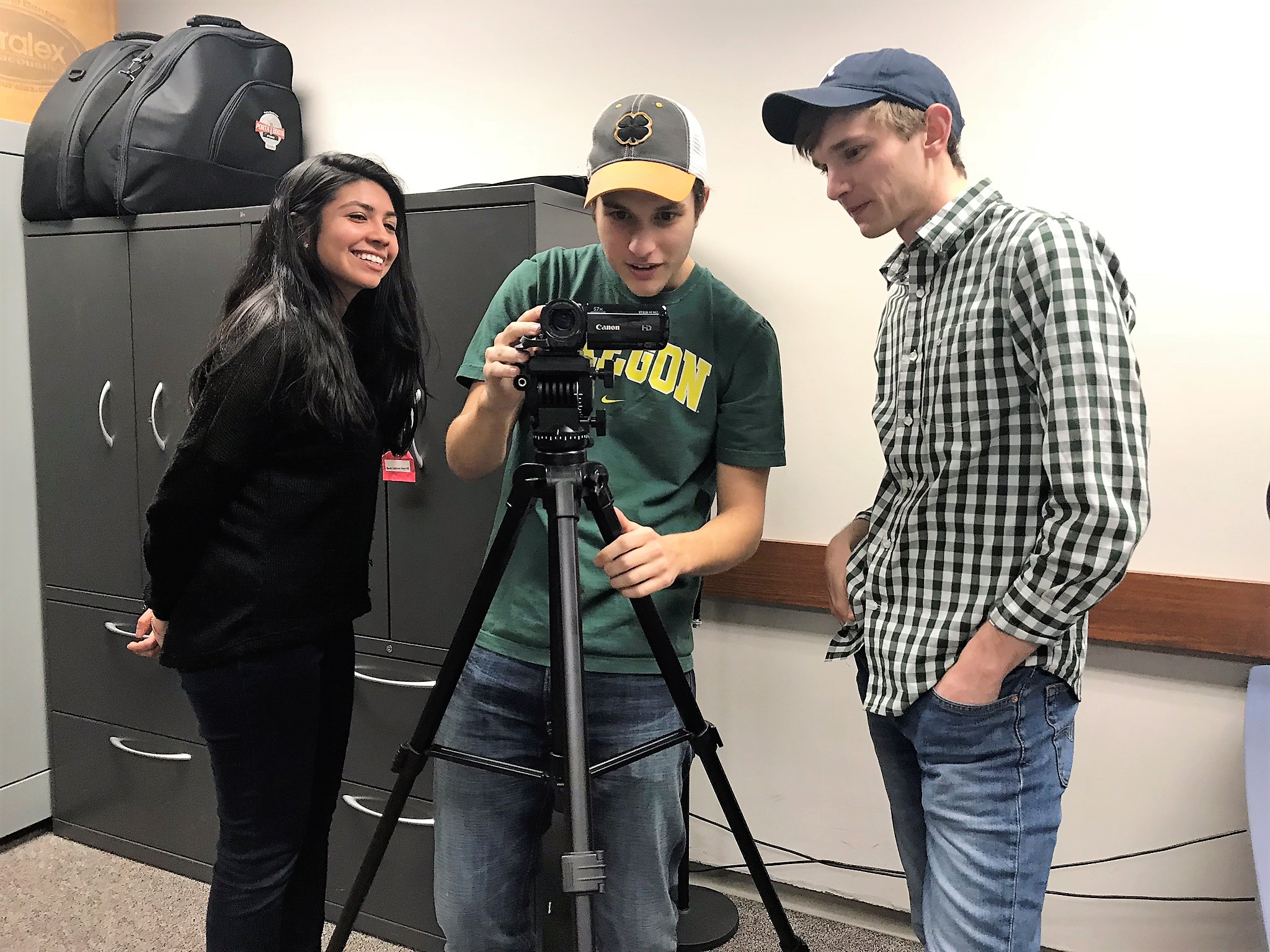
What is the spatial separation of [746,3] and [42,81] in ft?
6.76

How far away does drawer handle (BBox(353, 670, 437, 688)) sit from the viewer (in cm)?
197

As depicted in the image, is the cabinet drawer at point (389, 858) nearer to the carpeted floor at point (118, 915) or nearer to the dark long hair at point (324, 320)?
the carpeted floor at point (118, 915)

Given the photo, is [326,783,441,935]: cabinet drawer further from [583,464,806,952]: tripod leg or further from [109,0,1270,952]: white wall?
[583,464,806,952]: tripod leg

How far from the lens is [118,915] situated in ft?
7.06

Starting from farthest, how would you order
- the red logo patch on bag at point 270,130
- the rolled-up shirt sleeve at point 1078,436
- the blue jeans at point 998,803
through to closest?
the red logo patch on bag at point 270,130, the blue jeans at point 998,803, the rolled-up shirt sleeve at point 1078,436

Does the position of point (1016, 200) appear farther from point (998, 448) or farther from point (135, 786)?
point (135, 786)

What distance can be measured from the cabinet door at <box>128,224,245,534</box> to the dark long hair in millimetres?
788

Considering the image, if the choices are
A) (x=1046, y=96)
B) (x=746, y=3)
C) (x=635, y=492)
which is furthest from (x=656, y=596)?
(x=746, y=3)

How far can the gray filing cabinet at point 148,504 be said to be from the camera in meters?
1.89

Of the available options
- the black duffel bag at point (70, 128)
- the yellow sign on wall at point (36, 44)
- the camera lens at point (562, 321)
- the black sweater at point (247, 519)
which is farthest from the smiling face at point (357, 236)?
the yellow sign on wall at point (36, 44)

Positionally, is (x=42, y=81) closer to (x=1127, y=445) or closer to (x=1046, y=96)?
(x=1046, y=96)

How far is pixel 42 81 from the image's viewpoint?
2.59 meters

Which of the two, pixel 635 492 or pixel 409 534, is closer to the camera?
pixel 635 492

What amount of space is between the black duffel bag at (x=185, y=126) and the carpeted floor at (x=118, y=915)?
1.72 metres
